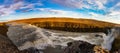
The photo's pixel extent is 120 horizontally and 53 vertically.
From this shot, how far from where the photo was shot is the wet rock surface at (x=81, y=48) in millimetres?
2412

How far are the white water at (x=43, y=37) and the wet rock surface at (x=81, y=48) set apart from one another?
38 millimetres

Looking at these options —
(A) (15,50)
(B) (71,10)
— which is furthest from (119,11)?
(A) (15,50)

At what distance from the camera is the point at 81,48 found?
2.43m

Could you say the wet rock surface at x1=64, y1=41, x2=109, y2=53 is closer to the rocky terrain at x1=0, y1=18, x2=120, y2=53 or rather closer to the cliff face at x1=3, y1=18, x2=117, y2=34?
the rocky terrain at x1=0, y1=18, x2=120, y2=53

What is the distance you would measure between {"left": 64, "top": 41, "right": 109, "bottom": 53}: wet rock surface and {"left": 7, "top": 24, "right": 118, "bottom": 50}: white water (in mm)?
38

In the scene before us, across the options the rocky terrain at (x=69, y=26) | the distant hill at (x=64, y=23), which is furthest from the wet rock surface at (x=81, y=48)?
the distant hill at (x=64, y=23)

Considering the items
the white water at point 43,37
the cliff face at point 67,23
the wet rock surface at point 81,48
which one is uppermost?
the cliff face at point 67,23

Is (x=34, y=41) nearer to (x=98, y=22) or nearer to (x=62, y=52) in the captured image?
(x=62, y=52)

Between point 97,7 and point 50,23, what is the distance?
17.0 inches

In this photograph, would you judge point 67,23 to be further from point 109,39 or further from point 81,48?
point 109,39

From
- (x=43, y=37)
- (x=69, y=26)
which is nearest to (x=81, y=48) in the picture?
(x=69, y=26)

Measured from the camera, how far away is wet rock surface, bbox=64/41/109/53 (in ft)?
7.91

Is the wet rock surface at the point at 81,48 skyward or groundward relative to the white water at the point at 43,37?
groundward

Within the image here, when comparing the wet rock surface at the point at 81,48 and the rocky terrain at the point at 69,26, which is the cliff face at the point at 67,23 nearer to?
the rocky terrain at the point at 69,26
